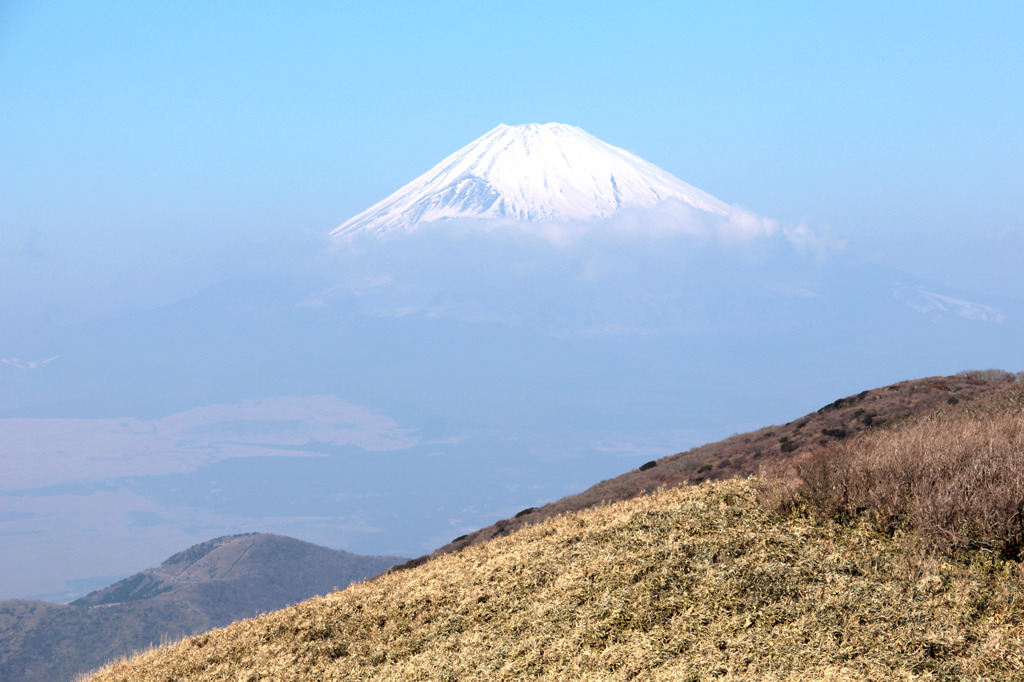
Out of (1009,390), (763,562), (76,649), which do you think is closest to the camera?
(763,562)

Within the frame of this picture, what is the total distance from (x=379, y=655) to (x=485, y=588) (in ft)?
8.56

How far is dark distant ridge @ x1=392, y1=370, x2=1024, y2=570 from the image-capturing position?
1371 inches

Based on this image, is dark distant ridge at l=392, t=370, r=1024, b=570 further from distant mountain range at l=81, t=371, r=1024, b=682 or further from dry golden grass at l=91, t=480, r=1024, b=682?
dry golden grass at l=91, t=480, r=1024, b=682

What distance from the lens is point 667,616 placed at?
12.3 metres

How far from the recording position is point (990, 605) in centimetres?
1168

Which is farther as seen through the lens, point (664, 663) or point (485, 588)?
point (485, 588)

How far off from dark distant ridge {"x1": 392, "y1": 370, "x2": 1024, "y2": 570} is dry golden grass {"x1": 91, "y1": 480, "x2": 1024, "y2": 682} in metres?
16.2

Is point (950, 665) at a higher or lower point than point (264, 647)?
lower

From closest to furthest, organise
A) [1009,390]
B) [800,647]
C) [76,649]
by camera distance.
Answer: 1. [800,647]
2. [1009,390]
3. [76,649]

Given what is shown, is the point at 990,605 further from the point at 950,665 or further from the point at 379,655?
the point at 379,655

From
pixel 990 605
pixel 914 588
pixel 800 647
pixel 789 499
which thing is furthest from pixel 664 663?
pixel 789 499

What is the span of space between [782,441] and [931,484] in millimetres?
24336

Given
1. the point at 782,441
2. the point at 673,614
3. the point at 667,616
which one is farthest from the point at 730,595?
the point at 782,441

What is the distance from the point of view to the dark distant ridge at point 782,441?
34812 mm
